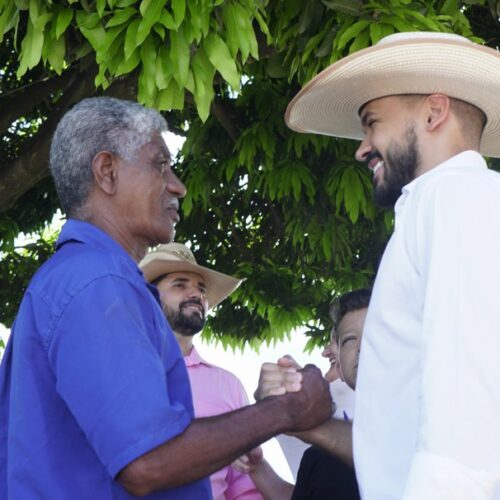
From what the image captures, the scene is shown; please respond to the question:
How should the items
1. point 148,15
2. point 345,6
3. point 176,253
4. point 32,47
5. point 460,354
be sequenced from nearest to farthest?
point 460,354
point 148,15
point 32,47
point 345,6
point 176,253

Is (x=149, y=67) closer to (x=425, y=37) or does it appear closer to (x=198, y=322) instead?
(x=425, y=37)

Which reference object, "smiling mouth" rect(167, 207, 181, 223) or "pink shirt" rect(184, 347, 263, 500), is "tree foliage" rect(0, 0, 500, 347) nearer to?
"smiling mouth" rect(167, 207, 181, 223)

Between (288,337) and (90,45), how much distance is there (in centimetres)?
504

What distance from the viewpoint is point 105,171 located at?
329 cm

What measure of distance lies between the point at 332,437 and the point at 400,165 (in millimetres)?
777

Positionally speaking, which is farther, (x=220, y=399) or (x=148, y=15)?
(x=220, y=399)

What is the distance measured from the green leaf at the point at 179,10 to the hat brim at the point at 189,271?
5.84 feet

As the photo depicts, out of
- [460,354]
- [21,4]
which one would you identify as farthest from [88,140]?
[21,4]

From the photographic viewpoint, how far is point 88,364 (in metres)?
2.72

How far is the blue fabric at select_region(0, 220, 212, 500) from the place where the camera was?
2695mm

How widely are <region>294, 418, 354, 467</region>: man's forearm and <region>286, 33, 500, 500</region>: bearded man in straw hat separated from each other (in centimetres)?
56

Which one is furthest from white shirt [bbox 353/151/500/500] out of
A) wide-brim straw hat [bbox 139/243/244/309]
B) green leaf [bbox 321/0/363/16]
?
wide-brim straw hat [bbox 139/243/244/309]

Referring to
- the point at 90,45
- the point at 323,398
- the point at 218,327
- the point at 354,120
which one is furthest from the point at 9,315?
the point at 323,398

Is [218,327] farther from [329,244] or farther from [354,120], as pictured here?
[354,120]
